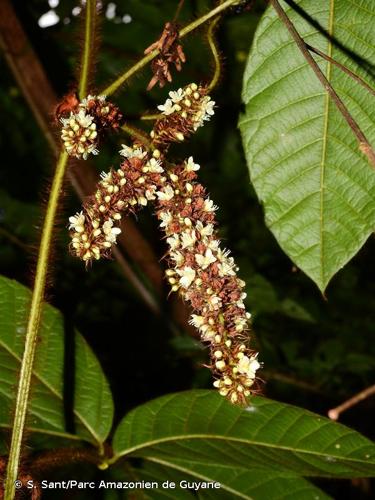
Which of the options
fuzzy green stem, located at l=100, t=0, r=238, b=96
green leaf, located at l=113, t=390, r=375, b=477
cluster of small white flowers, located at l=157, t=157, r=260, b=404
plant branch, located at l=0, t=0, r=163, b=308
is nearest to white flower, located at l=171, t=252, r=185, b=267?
cluster of small white flowers, located at l=157, t=157, r=260, b=404

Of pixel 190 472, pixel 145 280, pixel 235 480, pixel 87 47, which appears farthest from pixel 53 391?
pixel 145 280

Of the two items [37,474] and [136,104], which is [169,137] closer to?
[37,474]

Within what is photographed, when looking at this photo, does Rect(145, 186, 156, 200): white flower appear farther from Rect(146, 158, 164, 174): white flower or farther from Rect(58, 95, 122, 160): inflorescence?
Rect(58, 95, 122, 160): inflorescence

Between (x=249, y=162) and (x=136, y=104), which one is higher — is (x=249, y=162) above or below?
below

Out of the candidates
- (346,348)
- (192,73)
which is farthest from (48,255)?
(346,348)

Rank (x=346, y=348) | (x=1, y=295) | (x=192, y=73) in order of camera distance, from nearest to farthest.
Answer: (x=1, y=295) → (x=192, y=73) → (x=346, y=348)

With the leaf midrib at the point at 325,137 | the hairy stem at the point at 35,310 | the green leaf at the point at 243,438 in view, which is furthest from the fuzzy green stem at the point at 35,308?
the leaf midrib at the point at 325,137
